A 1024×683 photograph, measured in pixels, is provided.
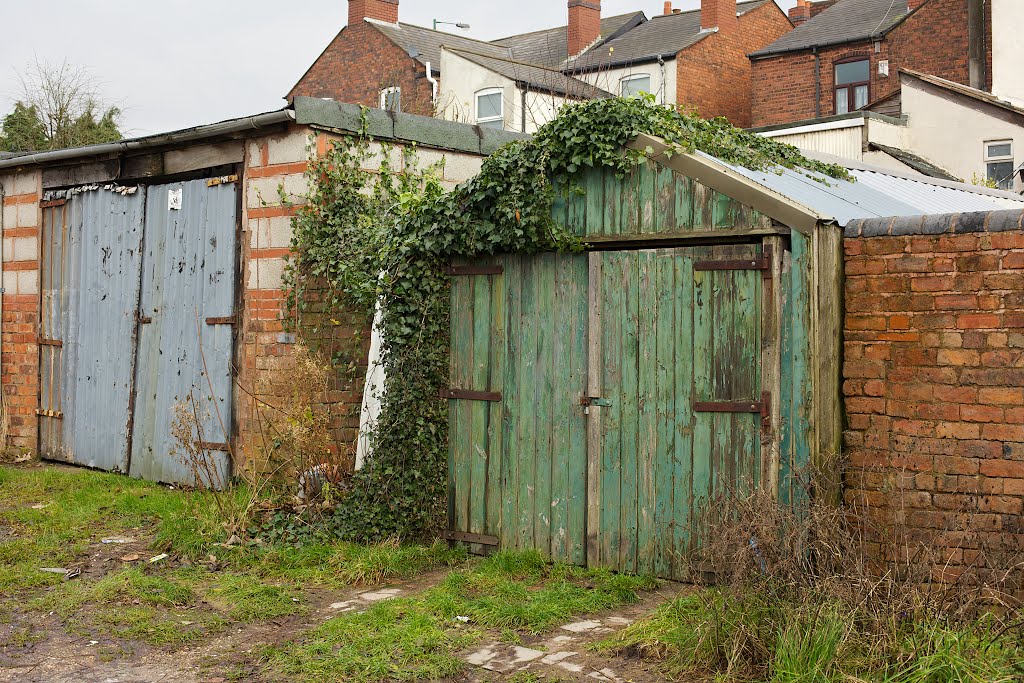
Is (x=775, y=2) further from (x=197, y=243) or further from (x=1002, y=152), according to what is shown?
(x=197, y=243)

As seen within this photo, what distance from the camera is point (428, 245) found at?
289 inches

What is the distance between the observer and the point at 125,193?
33.6 feet

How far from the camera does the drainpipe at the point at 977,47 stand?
24188 millimetres

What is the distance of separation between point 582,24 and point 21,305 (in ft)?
75.7

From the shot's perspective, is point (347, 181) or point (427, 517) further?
point (347, 181)

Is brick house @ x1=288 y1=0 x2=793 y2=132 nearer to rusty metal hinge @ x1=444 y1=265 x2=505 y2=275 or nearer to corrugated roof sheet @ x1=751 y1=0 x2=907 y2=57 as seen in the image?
corrugated roof sheet @ x1=751 y1=0 x2=907 y2=57

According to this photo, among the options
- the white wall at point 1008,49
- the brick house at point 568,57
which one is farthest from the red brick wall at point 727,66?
the white wall at point 1008,49

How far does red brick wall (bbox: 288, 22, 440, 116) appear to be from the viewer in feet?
90.1

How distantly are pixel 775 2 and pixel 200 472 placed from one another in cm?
2755

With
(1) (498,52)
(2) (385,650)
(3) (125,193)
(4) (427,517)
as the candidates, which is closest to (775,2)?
(1) (498,52)

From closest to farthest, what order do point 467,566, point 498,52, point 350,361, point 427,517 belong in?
point 467,566
point 427,517
point 350,361
point 498,52

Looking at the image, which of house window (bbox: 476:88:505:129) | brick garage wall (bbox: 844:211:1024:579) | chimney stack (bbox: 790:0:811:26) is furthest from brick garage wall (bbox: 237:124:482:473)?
chimney stack (bbox: 790:0:811:26)

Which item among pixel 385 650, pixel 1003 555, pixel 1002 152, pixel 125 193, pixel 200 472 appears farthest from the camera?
pixel 1002 152

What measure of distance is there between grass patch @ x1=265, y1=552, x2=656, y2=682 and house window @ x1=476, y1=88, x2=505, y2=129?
19250 mm
